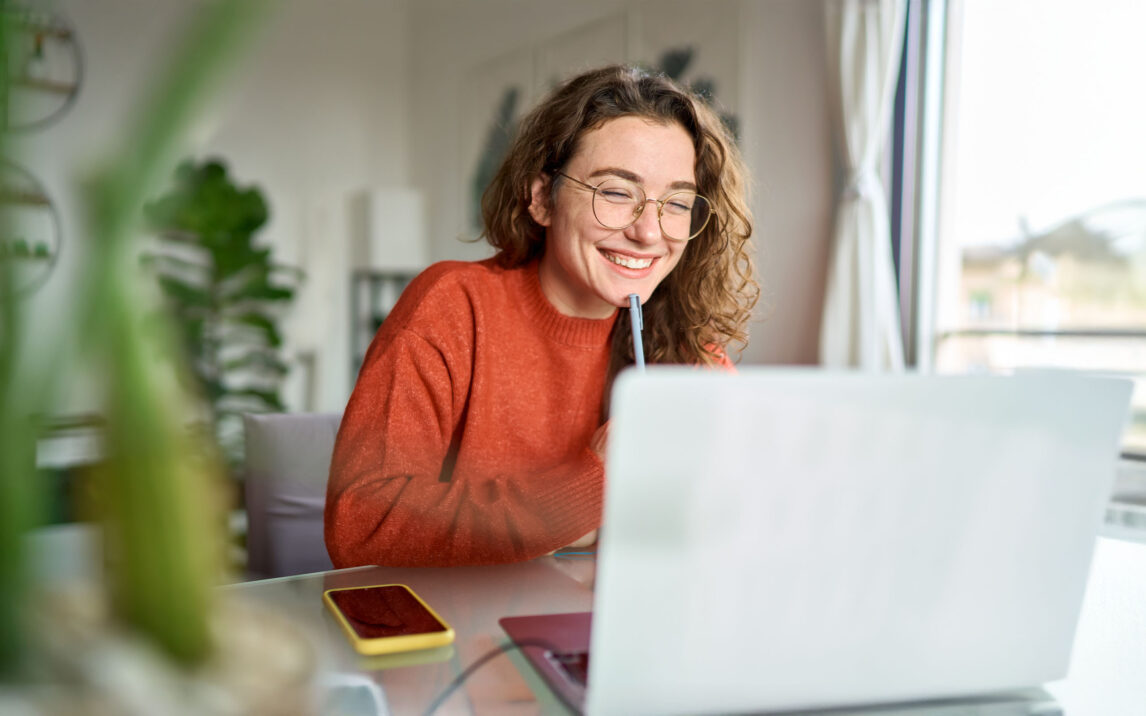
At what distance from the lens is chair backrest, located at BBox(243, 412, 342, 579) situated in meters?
1.53

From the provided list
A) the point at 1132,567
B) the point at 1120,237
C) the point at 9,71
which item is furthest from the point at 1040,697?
the point at 1120,237

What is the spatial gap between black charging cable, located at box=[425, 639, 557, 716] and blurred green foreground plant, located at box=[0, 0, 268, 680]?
443mm

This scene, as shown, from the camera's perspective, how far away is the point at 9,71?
202 mm

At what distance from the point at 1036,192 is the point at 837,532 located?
8.20ft

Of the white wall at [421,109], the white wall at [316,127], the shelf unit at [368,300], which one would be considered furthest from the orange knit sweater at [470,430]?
the shelf unit at [368,300]

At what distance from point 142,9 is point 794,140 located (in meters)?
3.32

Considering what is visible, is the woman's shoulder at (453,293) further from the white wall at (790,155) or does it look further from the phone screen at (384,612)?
the white wall at (790,155)

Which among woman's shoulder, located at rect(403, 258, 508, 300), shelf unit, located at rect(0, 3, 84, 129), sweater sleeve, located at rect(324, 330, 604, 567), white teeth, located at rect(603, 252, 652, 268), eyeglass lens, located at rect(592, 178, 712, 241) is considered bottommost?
sweater sleeve, located at rect(324, 330, 604, 567)

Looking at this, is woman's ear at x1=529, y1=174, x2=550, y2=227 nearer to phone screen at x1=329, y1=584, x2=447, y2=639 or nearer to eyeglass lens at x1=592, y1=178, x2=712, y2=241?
eyeglass lens at x1=592, y1=178, x2=712, y2=241

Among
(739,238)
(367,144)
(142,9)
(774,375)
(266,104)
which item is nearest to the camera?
(774,375)

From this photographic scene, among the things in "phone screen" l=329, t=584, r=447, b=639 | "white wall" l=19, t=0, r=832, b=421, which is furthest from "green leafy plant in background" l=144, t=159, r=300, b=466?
"phone screen" l=329, t=584, r=447, b=639

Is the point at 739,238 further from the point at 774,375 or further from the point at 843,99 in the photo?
the point at 843,99

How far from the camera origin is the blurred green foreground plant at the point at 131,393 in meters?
0.20

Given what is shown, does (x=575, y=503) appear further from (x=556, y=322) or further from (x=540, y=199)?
(x=540, y=199)
